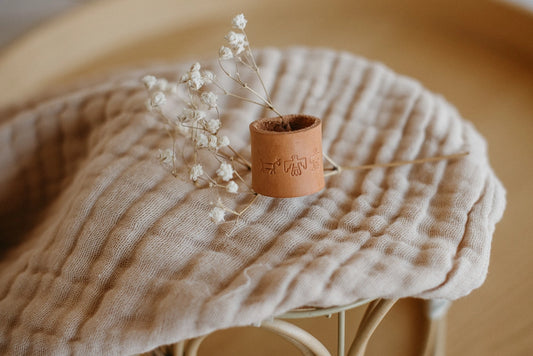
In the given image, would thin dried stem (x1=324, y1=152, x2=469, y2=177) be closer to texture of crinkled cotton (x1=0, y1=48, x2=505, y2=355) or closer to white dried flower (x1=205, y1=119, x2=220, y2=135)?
texture of crinkled cotton (x1=0, y1=48, x2=505, y2=355)

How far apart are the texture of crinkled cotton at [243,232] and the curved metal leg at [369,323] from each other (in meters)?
0.05

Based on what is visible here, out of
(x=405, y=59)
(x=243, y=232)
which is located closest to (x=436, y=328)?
(x=243, y=232)

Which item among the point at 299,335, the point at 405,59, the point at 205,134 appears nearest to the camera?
the point at 299,335

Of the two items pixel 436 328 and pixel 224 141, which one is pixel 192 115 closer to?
pixel 224 141

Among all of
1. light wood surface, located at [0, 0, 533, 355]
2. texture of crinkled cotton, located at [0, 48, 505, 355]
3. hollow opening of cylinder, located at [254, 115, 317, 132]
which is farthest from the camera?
light wood surface, located at [0, 0, 533, 355]

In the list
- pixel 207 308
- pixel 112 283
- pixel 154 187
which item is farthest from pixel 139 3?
pixel 207 308

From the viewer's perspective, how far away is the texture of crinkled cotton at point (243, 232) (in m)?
0.53

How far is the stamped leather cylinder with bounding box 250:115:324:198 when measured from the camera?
0.60 metres

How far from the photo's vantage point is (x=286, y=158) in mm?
601

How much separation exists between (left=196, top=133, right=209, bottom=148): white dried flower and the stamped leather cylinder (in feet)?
0.18

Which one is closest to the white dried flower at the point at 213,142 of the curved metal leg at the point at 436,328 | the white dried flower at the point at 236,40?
the white dried flower at the point at 236,40

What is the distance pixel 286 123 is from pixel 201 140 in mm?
110

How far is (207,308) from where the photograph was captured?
20.0 inches

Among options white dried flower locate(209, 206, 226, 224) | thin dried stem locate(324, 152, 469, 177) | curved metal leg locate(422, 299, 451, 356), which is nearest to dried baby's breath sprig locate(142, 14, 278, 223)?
white dried flower locate(209, 206, 226, 224)
